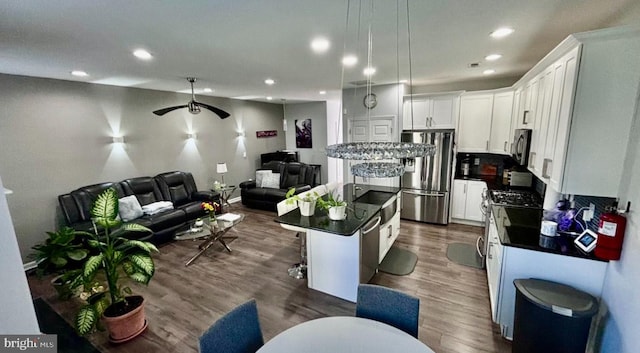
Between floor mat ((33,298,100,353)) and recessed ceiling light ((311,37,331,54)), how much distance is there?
11.0 feet

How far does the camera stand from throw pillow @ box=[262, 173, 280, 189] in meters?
6.64

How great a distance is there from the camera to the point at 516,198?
3.49m

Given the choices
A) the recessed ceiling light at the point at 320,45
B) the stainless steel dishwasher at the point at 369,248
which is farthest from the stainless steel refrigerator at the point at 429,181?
the recessed ceiling light at the point at 320,45

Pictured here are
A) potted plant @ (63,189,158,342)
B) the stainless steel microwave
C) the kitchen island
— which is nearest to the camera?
potted plant @ (63,189,158,342)

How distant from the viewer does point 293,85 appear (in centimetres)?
496

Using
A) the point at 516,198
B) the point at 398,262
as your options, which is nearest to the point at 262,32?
the point at 398,262

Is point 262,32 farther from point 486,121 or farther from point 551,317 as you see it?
point 486,121

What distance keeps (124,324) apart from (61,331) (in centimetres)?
75

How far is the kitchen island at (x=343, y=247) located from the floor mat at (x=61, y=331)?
6.69ft

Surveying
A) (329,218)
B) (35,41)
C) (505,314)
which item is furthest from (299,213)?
(35,41)

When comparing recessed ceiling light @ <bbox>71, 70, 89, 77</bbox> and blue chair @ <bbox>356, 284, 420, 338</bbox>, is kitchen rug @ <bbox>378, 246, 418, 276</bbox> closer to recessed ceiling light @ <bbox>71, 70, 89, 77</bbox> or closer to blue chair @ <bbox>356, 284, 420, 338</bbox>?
blue chair @ <bbox>356, 284, 420, 338</bbox>

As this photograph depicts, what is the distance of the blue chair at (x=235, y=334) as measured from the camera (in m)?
1.32

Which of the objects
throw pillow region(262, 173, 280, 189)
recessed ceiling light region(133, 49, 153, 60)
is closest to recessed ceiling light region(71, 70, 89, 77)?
recessed ceiling light region(133, 49, 153, 60)

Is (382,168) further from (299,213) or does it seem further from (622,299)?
(622,299)
